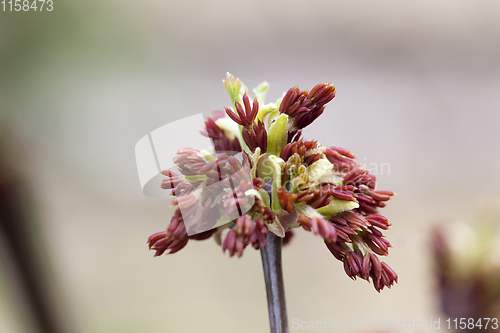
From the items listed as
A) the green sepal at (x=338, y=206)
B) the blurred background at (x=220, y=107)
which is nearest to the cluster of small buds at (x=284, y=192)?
the green sepal at (x=338, y=206)

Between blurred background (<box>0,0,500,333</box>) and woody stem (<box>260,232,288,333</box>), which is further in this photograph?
blurred background (<box>0,0,500,333</box>)


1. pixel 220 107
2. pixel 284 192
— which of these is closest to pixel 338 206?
pixel 284 192

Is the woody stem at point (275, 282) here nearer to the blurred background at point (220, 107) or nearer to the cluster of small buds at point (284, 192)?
the cluster of small buds at point (284, 192)

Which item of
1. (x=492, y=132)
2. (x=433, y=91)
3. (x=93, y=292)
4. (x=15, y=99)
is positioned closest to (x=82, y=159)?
(x=15, y=99)

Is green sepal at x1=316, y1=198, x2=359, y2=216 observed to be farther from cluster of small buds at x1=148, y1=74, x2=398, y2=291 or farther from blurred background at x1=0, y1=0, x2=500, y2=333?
blurred background at x1=0, y1=0, x2=500, y2=333

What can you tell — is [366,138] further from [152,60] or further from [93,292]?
[93,292]

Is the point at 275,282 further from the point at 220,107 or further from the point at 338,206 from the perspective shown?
the point at 220,107

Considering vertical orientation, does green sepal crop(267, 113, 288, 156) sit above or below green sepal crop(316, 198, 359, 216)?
above

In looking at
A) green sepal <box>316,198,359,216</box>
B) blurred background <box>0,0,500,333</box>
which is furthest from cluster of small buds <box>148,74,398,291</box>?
blurred background <box>0,0,500,333</box>
